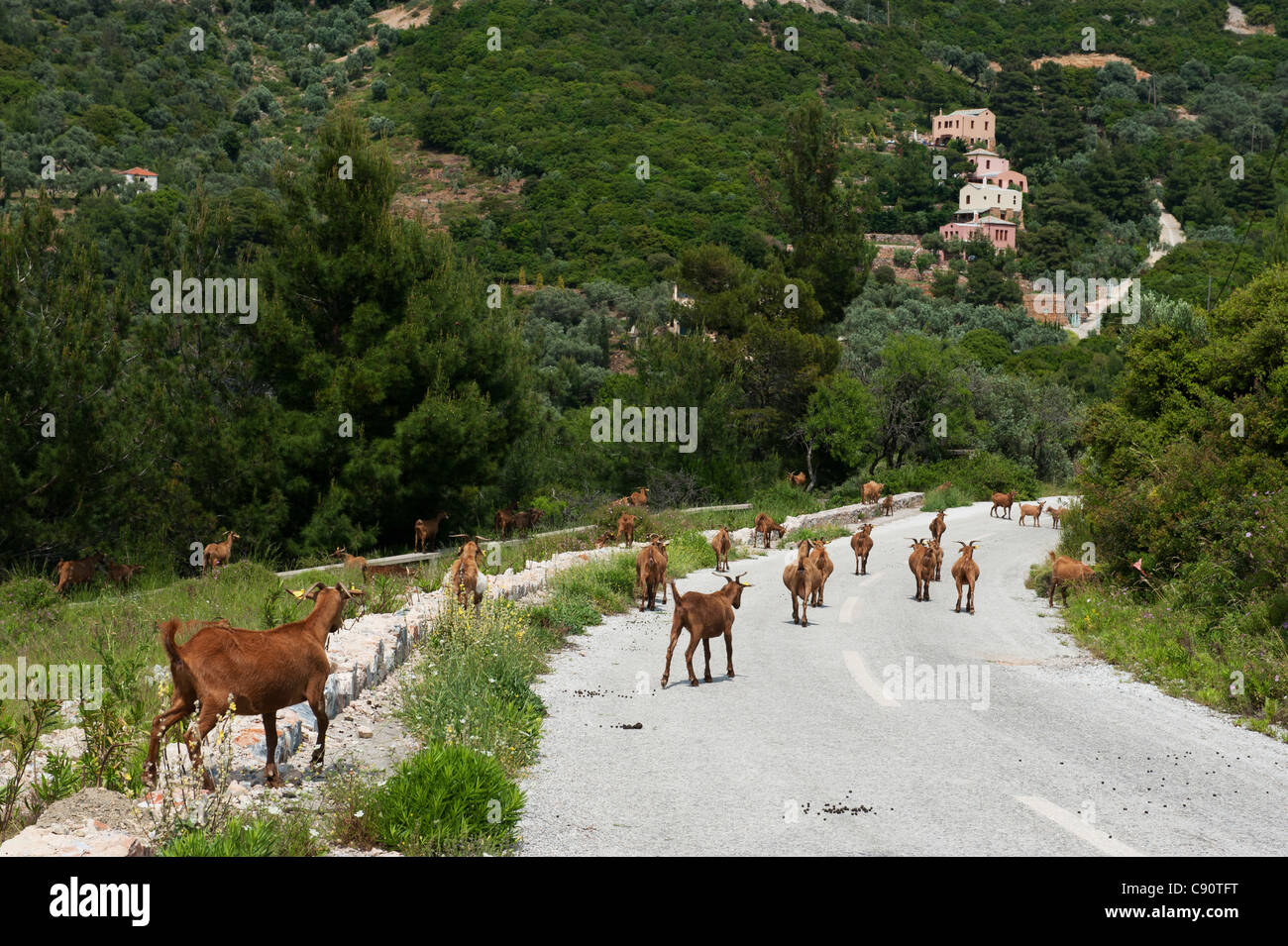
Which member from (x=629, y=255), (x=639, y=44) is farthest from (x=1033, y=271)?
(x=639, y=44)

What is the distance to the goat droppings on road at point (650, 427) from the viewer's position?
34.9 metres

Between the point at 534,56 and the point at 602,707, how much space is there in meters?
142

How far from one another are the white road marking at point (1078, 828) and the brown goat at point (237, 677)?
4706 millimetres

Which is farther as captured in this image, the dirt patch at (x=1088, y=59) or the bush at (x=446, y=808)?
the dirt patch at (x=1088, y=59)

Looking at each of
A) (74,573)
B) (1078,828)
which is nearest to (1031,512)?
(74,573)

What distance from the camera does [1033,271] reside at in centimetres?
12475

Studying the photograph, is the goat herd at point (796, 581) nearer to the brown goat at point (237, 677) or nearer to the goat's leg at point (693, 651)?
the goat's leg at point (693, 651)

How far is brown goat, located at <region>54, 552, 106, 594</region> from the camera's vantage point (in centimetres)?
1636

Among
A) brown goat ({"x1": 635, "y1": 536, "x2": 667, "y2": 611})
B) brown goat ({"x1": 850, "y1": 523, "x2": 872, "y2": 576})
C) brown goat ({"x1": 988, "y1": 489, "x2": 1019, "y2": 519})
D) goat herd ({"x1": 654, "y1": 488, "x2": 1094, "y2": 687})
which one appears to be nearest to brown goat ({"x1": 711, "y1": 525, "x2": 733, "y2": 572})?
goat herd ({"x1": 654, "y1": 488, "x2": 1094, "y2": 687})

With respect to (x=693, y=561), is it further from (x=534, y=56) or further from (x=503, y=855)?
(x=534, y=56)

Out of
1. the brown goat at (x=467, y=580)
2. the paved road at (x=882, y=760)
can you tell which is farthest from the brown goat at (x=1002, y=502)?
the brown goat at (x=467, y=580)

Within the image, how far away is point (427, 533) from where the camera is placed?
23859 mm

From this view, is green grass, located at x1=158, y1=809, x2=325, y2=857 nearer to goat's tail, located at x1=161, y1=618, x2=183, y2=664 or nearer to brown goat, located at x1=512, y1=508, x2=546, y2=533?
goat's tail, located at x1=161, y1=618, x2=183, y2=664

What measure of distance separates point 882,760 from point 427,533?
→ 17.8 metres
